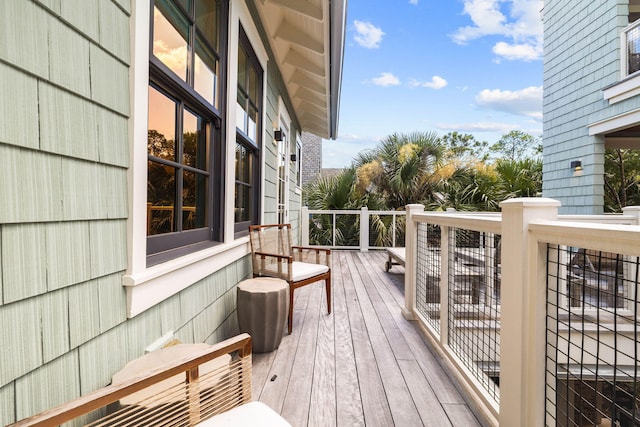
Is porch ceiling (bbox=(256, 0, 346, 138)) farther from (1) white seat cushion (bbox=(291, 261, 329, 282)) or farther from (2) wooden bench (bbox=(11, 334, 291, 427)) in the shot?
(2) wooden bench (bbox=(11, 334, 291, 427))

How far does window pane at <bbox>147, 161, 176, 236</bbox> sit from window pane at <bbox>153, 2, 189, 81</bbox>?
0.51m

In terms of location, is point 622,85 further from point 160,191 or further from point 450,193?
point 160,191

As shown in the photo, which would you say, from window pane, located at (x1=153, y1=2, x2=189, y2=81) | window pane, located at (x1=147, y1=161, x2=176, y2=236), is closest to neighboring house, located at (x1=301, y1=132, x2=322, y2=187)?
window pane, located at (x1=153, y1=2, x2=189, y2=81)

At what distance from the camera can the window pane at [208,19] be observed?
1845 mm

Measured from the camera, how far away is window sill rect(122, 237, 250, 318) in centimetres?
119

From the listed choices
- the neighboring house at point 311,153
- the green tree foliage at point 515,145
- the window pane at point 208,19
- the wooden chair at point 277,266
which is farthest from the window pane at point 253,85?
the green tree foliage at point 515,145

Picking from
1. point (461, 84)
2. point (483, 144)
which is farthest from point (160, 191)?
point (461, 84)

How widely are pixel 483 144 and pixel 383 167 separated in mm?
16000

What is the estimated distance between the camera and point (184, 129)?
1.76 m

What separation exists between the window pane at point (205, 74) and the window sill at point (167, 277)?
953mm

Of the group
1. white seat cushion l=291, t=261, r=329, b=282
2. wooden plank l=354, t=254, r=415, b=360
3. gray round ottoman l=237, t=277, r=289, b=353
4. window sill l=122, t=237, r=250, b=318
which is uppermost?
window sill l=122, t=237, r=250, b=318

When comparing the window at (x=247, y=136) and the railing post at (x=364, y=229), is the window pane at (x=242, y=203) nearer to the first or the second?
the window at (x=247, y=136)

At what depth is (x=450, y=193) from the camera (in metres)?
7.89

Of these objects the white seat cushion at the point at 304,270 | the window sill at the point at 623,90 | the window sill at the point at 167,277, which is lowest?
the white seat cushion at the point at 304,270
